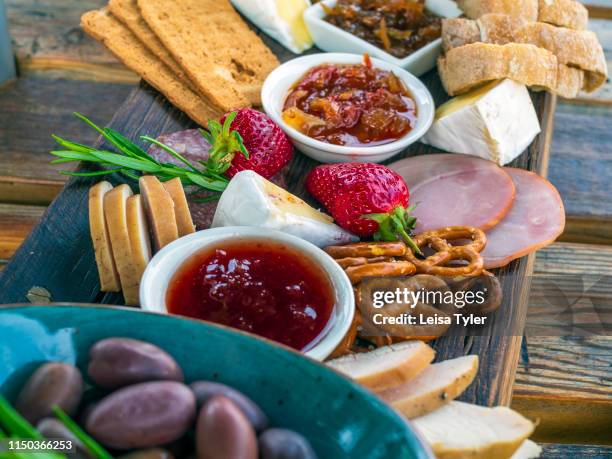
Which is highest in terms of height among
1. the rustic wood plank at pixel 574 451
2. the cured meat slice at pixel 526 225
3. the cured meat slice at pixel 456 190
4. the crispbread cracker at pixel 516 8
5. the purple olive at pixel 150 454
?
the crispbread cracker at pixel 516 8

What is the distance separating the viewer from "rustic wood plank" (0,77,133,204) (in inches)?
118

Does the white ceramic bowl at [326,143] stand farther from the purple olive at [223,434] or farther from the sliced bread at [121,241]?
the purple olive at [223,434]

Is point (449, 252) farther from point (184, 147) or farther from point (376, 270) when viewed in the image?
point (184, 147)

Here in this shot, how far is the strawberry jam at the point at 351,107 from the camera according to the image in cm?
272

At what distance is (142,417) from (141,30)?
2.17 metres

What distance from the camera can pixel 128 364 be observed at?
1452 mm

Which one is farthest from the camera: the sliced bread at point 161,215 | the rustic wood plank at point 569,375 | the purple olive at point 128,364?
the rustic wood plank at point 569,375

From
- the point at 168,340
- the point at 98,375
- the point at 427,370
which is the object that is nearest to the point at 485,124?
the point at 427,370

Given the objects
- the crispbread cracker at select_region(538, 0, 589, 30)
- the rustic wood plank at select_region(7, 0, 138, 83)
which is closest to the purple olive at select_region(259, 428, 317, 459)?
the crispbread cracker at select_region(538, 0, 589, 30)

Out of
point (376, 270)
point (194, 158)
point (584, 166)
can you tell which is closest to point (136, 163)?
point (194, 158)

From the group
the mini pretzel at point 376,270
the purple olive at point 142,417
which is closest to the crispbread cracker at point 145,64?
the mini pretzel at point 376,270

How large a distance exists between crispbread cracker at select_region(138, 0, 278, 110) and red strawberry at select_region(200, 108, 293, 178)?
0.34 metres

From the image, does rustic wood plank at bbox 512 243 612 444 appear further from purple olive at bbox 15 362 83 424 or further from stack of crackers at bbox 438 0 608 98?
A: purple olive at bbox 15 362 83 424

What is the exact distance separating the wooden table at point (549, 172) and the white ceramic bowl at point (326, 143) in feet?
2.40
